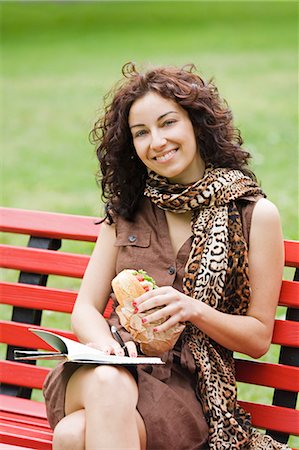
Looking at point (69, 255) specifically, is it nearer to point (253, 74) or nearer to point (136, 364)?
point (136, 364)

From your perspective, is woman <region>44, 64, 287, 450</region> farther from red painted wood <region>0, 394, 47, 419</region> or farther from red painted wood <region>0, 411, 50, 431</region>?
red painted wood <region>0, 394, 47, 419</region>

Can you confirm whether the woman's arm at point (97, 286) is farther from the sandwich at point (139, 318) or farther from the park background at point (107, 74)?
the park background at point (107, 74)

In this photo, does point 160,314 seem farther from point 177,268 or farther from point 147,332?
point 177,268

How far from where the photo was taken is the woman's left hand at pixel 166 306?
3.37 meters

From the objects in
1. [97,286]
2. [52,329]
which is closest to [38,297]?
[52,329]

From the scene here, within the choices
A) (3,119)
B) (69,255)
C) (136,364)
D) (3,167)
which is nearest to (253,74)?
(3,119)

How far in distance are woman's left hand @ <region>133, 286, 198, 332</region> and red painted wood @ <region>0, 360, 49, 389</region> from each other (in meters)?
1.09

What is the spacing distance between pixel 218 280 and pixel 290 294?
40 centimetres

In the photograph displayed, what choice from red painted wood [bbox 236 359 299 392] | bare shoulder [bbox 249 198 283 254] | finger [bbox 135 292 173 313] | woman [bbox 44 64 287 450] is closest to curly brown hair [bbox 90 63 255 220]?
woman [bbox 44 64 287 450]

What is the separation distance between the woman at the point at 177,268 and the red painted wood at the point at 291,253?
0.78 ft

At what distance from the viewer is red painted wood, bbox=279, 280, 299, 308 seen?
12.6 feet

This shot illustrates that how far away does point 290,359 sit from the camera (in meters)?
3.92

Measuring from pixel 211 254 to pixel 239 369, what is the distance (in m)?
0.59

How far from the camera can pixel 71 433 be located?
130 inches
